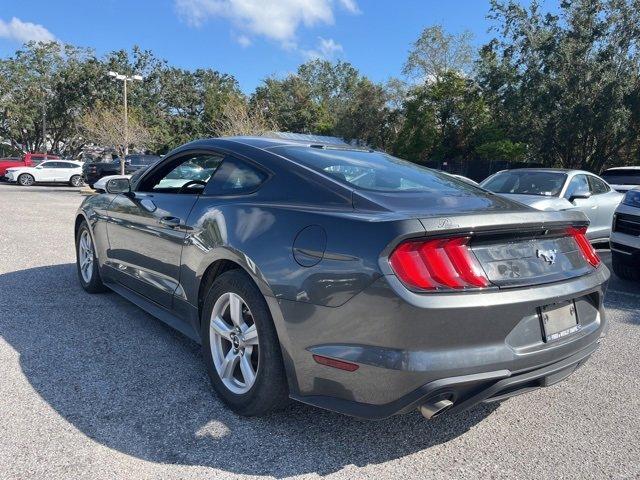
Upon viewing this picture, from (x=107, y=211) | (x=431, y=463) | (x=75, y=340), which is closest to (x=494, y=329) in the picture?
(x=431, y=463)

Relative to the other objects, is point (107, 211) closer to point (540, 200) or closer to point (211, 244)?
point (211, 244)

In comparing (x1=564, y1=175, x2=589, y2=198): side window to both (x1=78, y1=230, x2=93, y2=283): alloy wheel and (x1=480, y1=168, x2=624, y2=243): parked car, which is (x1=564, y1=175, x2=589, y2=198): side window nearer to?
(x1=480, y1=168, x2=624, y2=243): parked car

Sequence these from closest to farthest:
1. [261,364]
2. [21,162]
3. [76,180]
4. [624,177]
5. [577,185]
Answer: [261,364]
[577,185]
[624,177]
[76,180]
[21,162]

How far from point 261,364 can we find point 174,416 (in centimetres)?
62

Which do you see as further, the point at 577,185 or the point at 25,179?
the point at 25,179

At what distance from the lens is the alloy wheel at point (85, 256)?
527cm

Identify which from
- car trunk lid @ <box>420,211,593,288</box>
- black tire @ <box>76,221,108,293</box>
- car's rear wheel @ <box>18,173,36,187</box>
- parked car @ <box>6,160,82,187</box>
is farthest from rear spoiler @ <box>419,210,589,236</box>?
car's rear wheel @ <box>18,173,36,187</box>

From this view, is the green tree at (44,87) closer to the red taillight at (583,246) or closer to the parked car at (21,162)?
the parked car at (21,162)

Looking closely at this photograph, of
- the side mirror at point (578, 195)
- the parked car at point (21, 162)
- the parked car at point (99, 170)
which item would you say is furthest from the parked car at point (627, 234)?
the parked car at point (21, 162)

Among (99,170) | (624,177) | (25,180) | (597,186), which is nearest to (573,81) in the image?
(624,177)

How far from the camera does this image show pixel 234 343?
119 inches

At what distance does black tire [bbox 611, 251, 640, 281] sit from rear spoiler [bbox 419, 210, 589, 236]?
171 inches

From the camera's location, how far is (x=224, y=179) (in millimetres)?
3467

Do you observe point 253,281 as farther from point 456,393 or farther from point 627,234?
point 627,234
